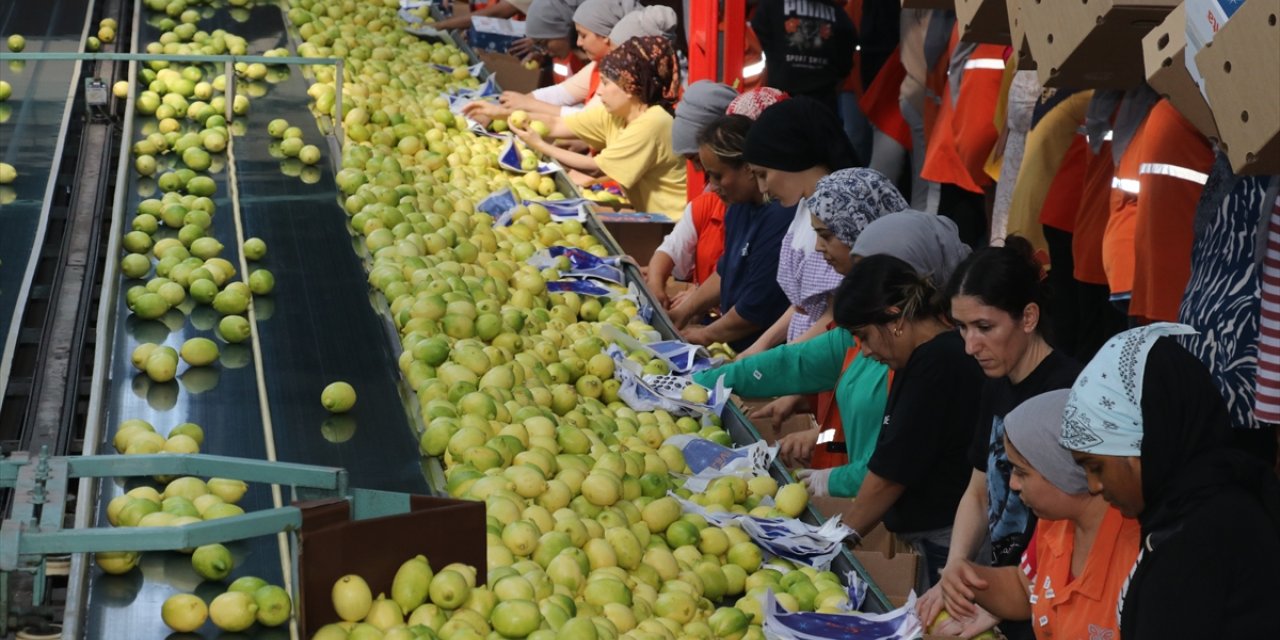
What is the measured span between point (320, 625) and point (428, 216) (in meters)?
2.69

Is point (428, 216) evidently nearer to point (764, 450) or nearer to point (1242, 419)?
point (764, 450)

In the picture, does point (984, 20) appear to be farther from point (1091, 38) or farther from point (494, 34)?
point (494, 34)

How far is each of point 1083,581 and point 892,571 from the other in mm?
659

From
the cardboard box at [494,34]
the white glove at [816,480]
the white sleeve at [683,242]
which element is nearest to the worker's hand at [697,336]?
the white sleeve at [683,242]

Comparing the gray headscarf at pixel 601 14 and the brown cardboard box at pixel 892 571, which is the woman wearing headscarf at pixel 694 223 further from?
the brown cardboard box at pixel 892 571

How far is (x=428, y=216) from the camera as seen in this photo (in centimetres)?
510

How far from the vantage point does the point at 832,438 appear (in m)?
4.41

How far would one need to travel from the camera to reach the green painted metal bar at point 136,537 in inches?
87.4

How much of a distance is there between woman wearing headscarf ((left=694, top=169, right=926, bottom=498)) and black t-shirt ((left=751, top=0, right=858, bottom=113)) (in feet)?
8.55

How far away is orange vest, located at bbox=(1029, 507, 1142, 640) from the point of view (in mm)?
2896

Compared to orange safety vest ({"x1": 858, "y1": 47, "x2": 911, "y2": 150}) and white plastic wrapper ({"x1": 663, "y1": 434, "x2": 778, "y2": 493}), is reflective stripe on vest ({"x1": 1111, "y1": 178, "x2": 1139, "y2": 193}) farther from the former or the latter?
orange safety vest ({"x1": 858, "y1": 47, "x2": 911, "y2": 150})

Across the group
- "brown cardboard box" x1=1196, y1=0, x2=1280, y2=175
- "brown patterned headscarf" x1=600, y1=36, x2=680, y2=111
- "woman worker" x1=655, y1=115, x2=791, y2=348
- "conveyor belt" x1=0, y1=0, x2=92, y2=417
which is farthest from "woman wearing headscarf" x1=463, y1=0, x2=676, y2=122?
"brown cardboard box" x1=1196, y1=0, x2=1280, y2=175

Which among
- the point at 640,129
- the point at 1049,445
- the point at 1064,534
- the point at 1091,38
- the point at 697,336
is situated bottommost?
the point at 697,336

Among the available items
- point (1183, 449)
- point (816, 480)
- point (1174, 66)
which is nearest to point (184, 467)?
point (1183, 449)
